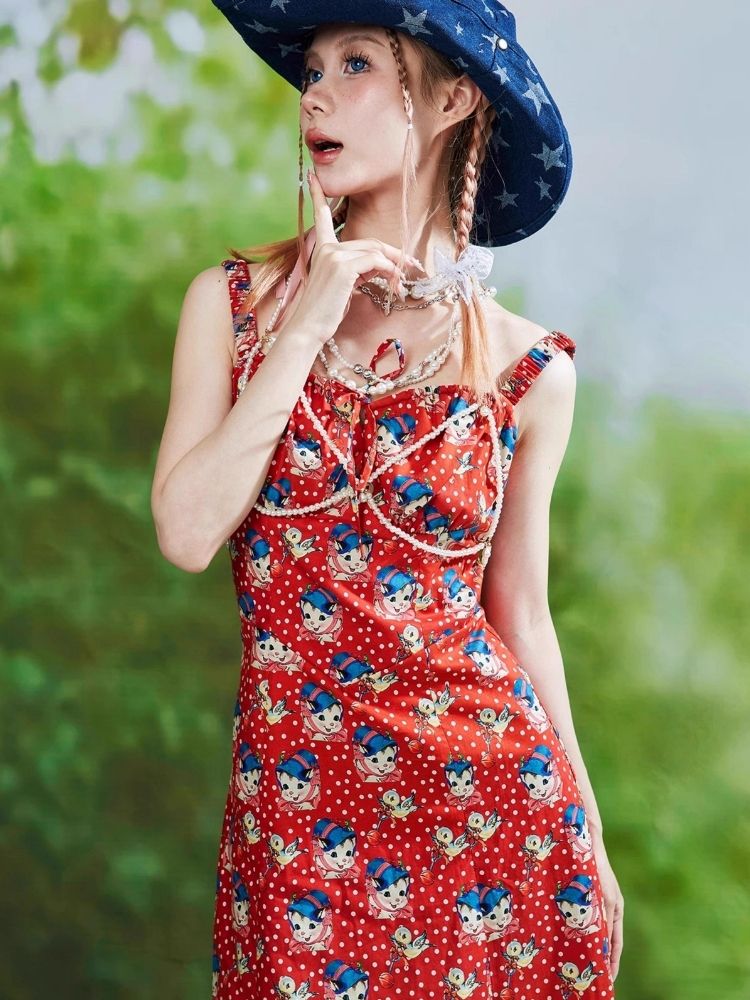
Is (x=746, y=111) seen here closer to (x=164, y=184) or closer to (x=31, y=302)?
(x=164, y=184)

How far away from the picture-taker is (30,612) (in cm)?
215

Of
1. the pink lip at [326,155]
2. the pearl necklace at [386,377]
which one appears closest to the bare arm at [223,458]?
the pearl necklace at [386,377]

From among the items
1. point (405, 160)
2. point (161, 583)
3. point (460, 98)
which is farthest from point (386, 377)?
point (161, 583)

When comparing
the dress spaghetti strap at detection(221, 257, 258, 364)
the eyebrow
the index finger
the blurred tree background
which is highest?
the eyebrow

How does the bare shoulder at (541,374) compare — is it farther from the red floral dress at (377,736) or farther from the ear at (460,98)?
the ear at (460,98)

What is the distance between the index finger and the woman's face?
0.01 m

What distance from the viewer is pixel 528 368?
153 centimetres

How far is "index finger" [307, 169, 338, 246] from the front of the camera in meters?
1.41

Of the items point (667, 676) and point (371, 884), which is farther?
point (667, 676)

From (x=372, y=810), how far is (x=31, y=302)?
120 cm

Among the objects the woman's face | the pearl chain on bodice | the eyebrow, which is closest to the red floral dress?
the pearl chain on bodice

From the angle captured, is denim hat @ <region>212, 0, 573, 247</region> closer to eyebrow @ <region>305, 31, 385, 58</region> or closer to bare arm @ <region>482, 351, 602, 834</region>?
eyebrow @ <region>305, 31, 385, 58</region>

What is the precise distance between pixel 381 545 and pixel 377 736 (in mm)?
228

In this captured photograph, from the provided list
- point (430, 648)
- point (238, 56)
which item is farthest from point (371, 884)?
point (238, 56)
